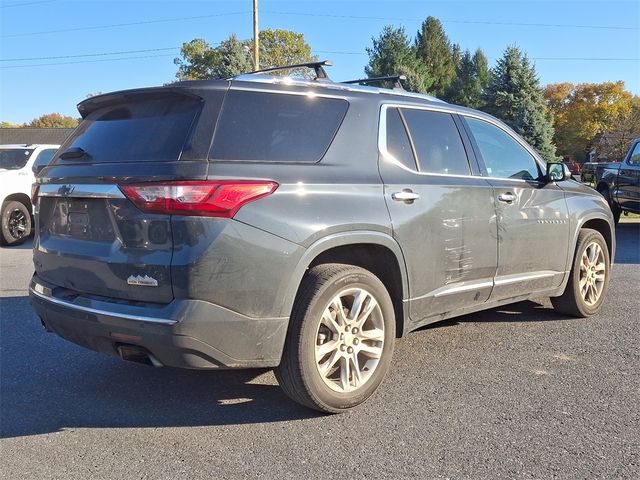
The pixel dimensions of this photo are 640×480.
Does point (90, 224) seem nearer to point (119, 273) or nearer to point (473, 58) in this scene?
point (119, 273)

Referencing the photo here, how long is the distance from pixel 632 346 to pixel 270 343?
3.22 meters

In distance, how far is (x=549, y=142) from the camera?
2947cm

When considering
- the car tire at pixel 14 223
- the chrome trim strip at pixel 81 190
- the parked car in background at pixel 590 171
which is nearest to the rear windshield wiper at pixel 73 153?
the chrome trim strip at pixel 81 190

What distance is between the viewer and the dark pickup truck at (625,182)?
11.5 meters

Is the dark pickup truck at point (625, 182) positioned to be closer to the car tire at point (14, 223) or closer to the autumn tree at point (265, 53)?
the car tire at point (14, 223)

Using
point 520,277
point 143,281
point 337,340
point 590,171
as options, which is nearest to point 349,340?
point 337,340

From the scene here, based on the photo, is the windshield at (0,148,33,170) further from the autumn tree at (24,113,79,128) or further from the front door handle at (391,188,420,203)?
the autumn tree at (24,113,79,128)

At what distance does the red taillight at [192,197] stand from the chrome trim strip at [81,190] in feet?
0.55

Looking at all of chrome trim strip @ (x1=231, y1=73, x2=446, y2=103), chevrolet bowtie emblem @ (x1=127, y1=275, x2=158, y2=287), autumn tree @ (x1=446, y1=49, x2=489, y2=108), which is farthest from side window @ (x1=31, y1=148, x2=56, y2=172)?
autumn tree @ (x1=446, y1=49, x2=489, y2=108)

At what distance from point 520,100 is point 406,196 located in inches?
1115

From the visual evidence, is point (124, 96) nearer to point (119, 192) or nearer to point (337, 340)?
point (119, 192)

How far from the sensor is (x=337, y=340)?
136 inches

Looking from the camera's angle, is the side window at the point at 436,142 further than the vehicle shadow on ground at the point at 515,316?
No

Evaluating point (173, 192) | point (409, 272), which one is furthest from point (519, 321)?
point (173, 192)
